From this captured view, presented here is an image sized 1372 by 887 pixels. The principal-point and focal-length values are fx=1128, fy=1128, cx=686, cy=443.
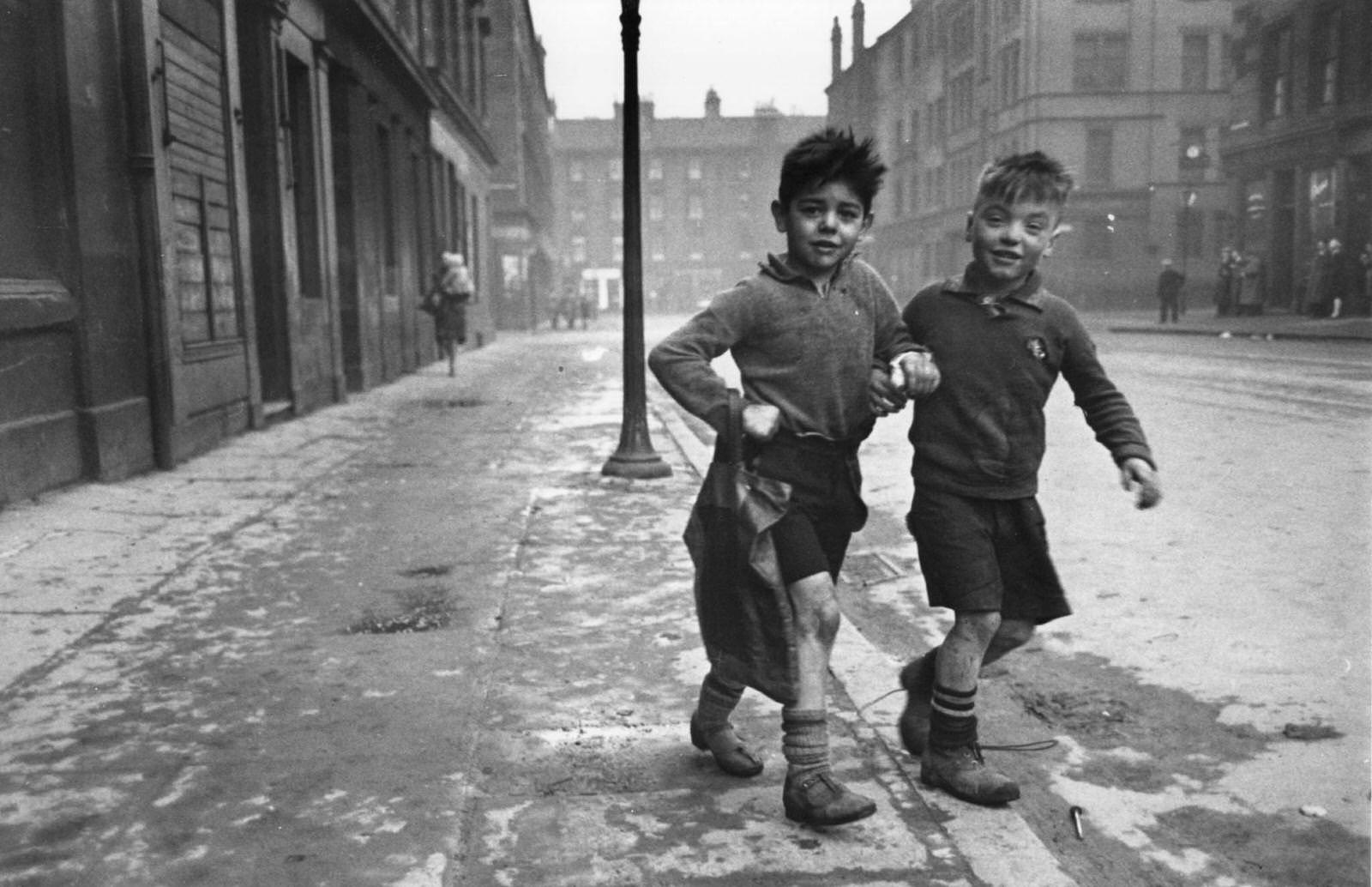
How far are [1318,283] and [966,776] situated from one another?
28580 millimetres

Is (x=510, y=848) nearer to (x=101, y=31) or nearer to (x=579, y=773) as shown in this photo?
(x=579, y=773)

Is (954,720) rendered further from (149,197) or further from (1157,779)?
(149,197)

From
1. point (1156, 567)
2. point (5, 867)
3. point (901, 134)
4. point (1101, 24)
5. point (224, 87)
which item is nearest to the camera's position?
point (5, 867)

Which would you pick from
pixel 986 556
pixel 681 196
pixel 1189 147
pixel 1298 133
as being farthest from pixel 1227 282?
pixel 681 196

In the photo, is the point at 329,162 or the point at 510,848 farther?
the point at 329,162

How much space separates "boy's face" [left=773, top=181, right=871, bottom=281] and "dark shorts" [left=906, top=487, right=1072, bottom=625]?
0.62 meters

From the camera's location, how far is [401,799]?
2.60 m

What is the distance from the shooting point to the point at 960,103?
160 feet

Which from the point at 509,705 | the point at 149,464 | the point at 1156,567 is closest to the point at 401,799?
the point at 509,705

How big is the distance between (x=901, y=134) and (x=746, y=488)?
58.5m

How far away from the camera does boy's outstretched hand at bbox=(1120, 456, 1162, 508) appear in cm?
266

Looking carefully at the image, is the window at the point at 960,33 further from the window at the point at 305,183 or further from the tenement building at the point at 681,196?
the window at the point at 305,183

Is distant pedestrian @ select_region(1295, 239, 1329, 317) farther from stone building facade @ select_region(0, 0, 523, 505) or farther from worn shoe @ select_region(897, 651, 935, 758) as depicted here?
worn shoe @ select_region(897, 651, 935, 758)

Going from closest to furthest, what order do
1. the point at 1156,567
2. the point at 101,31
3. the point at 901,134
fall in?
the point at 1156,567
the point at 101,31
the point at 901,134
